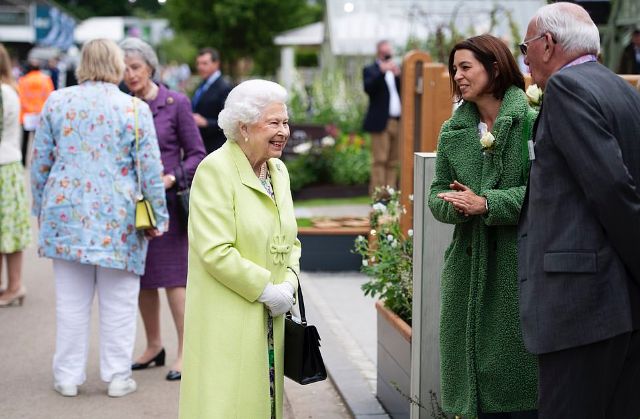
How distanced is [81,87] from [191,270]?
218 centimetres

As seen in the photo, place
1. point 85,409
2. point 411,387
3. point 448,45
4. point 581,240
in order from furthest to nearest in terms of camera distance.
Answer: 1. point 448,45
2. point 85,409
3. point 411,387
4. point 581,240

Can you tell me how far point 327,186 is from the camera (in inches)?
562

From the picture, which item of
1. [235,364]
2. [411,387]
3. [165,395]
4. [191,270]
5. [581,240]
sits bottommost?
[165,395]

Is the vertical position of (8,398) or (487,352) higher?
(487,352)

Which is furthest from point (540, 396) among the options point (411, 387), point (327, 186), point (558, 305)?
point (327, 186)

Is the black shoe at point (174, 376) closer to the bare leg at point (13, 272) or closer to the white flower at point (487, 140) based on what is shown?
the bare leg at point (13, 272)

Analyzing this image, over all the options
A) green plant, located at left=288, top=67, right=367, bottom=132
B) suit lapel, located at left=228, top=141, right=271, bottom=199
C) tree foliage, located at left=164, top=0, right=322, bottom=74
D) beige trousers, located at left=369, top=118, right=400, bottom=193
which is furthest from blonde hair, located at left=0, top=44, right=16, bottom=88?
tree foliage, located at left=164, top=0, right=322, bottom=74

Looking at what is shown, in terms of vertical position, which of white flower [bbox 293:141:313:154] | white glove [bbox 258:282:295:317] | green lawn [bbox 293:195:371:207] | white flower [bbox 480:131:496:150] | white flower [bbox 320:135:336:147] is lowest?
green lawn [bbox 293:195:371:207]

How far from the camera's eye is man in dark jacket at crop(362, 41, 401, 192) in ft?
43.3

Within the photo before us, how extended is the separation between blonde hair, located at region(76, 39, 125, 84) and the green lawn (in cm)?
755

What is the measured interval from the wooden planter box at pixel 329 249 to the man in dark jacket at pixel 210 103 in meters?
1.57

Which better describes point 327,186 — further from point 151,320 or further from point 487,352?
point 487,352

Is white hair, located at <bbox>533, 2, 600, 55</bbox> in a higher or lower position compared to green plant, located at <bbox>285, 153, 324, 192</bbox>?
higher

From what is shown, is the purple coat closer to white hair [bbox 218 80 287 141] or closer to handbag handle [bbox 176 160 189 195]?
handbag handle [bbox 176 160 189 195]
